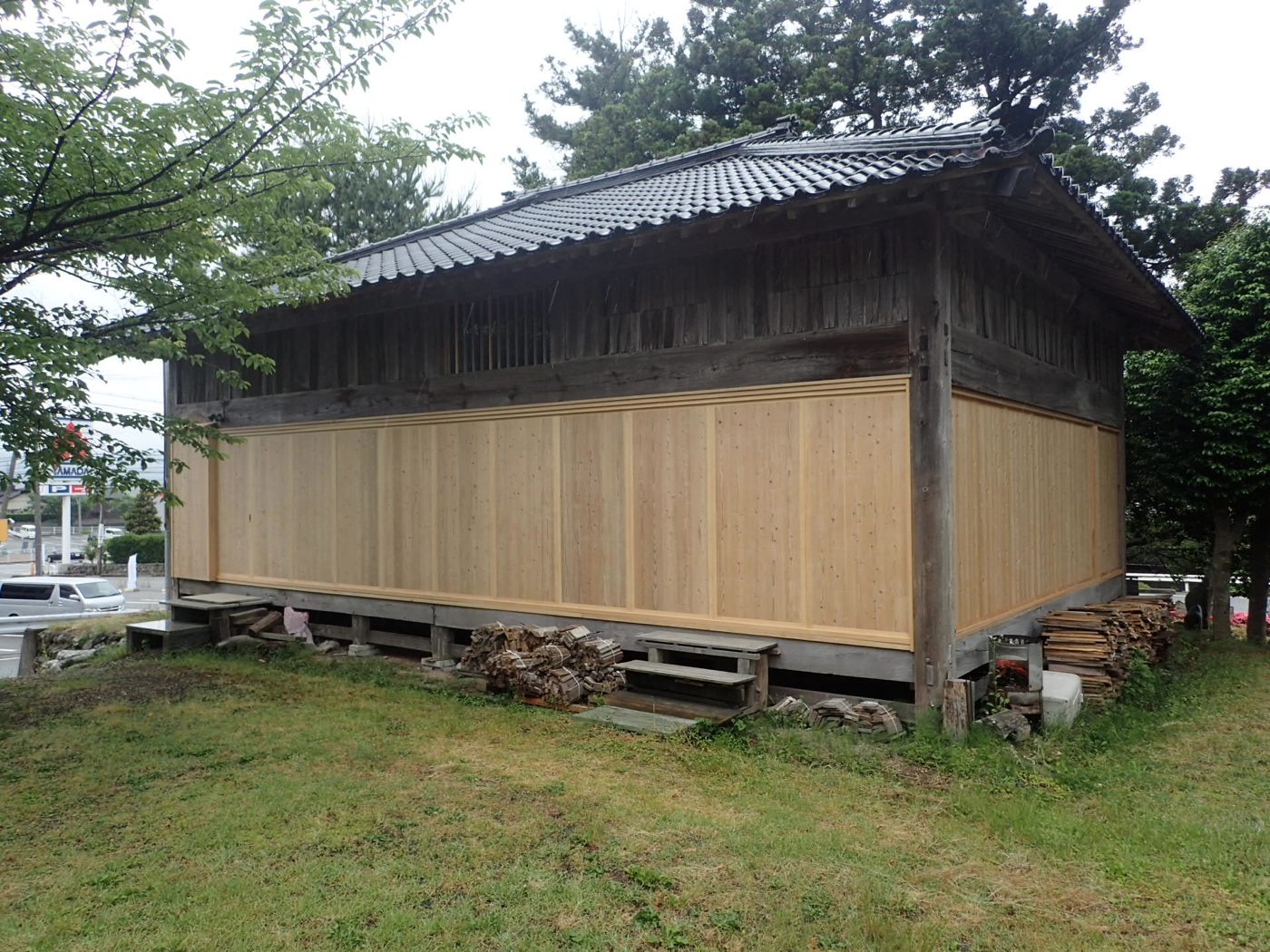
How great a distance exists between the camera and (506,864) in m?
3.82

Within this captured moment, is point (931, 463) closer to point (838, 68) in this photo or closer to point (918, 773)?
point (918, 773)

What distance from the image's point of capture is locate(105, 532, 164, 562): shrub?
3869 cm

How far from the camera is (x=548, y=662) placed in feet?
22.6

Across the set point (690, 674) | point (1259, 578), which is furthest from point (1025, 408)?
point (1259, 578)

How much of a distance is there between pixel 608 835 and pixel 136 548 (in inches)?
1638

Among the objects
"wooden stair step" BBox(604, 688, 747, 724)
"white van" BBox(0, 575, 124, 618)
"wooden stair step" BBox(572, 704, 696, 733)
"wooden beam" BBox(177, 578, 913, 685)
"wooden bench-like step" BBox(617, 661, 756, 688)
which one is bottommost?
"white van" BBox(0, 575, 124, 618)

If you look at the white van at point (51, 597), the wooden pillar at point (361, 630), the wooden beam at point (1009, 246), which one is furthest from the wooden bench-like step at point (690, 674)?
the white van at point (51, 597)

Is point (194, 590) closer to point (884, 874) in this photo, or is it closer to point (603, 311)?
point (603, 311)

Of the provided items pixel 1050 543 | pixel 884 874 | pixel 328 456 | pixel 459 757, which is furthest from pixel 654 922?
pixel 328 456

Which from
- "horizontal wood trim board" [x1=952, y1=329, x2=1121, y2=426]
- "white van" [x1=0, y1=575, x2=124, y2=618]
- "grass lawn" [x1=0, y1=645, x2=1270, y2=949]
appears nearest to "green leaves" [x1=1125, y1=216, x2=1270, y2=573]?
"horizontal wood trim board" [x1=952, y1=329, x2=1121, y2=426]

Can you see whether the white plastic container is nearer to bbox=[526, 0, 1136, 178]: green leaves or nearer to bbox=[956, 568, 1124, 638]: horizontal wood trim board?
bbox=[956, 568, 1124, 638]: horizontal wood trim board

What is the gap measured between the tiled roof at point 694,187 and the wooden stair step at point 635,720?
3.56 meters

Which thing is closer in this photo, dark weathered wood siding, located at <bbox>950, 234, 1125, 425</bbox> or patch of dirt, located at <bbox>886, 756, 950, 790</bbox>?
patch of dirt, located at <bbox>886, 756, 950, 790</bbox>

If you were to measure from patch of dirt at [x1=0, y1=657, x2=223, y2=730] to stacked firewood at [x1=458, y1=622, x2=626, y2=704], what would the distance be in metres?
2.79
